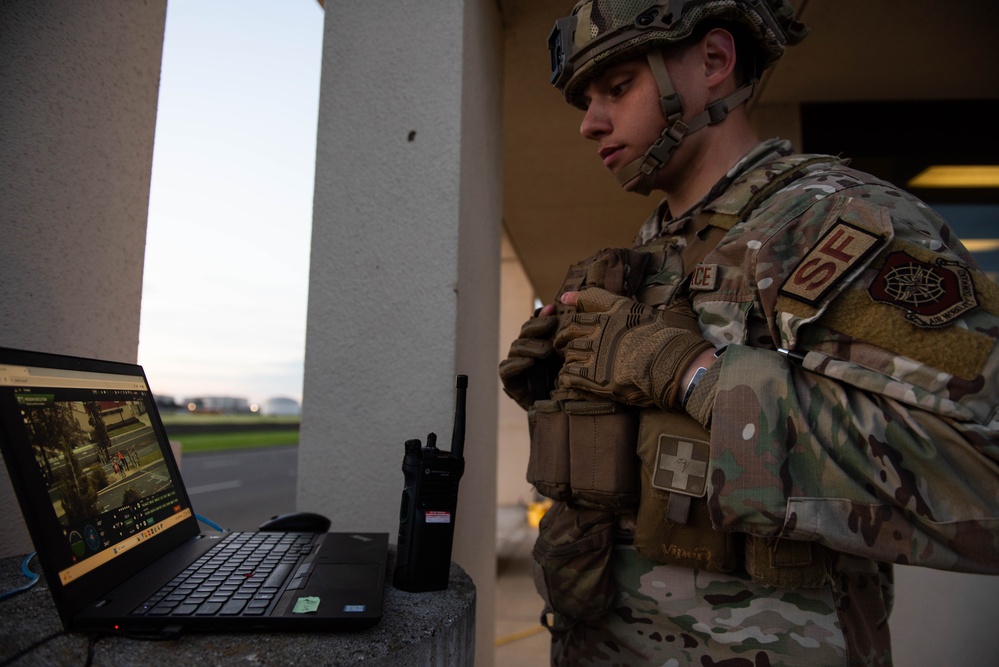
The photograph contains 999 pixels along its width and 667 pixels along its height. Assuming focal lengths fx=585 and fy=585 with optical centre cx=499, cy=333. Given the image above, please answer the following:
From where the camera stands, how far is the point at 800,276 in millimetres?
953

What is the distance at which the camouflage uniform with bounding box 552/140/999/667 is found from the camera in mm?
825

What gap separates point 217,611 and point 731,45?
57.2 inches

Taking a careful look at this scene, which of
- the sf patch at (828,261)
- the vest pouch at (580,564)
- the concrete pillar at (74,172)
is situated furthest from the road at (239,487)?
the sf patch at (828,261)

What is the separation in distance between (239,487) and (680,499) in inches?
585

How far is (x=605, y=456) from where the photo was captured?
1130 mm

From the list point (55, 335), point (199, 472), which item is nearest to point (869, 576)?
point (55, 335)

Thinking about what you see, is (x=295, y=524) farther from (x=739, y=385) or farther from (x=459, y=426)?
(x=739, y=385)

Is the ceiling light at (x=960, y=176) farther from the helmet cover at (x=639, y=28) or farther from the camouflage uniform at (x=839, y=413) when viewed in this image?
the camouflage uniform at (x=839, y=413)

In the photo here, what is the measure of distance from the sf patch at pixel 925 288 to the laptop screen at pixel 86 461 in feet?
3.83

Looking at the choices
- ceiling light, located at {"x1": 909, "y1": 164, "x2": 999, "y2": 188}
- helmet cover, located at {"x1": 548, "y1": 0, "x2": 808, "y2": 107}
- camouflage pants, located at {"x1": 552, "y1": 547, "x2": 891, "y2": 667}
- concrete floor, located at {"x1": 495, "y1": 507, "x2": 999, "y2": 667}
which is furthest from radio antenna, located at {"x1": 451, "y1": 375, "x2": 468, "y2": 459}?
ceiling light, located at {"x1": 909, "y1": 164, "x2": 999, "y2": 188}

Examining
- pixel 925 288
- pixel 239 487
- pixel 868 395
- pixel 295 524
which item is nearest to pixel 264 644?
Result: pixel 295 524

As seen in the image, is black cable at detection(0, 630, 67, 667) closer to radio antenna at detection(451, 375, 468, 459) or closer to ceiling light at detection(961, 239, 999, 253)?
radio antenna at detection(451, 375, 468, 459)

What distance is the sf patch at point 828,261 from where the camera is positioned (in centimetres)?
90

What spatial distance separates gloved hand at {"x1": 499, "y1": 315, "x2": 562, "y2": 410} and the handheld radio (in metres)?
0.45
